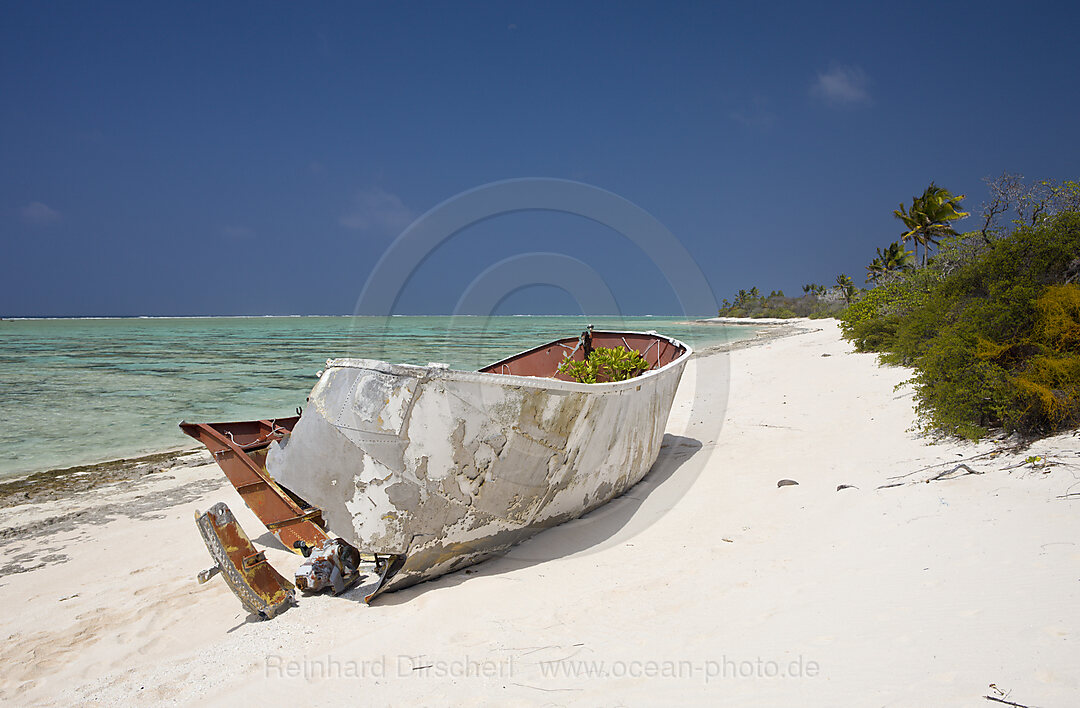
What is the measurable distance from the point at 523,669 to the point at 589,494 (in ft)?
7.12

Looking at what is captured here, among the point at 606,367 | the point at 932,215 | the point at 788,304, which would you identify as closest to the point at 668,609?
the point at 606,367

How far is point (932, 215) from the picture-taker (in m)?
31.9

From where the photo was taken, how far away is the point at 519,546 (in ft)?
14.7

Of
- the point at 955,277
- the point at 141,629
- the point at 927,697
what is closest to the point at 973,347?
the point at 955,277

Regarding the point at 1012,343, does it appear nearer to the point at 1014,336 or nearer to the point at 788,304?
the point at 1014,336

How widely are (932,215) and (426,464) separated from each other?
124ft

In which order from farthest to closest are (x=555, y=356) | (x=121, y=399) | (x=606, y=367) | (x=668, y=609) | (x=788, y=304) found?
(x=788, y=304) → (x=121, y=399) → (x=555, y=356) → (x=606, y=367) → (x=668, y=609)

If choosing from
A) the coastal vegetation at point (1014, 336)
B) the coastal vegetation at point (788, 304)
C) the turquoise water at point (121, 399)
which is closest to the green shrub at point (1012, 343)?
the coastal vegetation at point (1014, 336)

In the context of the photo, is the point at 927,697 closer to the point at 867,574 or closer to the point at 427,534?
the point at 867,574

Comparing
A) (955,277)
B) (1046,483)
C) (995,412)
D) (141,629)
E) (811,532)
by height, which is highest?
(955,277)

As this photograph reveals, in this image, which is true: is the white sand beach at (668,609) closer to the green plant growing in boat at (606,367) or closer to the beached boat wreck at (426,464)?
the beached boat wreck at (426,464)

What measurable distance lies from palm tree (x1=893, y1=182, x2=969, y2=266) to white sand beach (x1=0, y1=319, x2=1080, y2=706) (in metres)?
32.9

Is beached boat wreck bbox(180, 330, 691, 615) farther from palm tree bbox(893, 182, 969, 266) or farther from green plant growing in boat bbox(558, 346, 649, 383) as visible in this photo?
palm tree bbox(893, 182, 969, 266)

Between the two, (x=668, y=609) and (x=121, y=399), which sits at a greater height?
(x=668, y=609)
